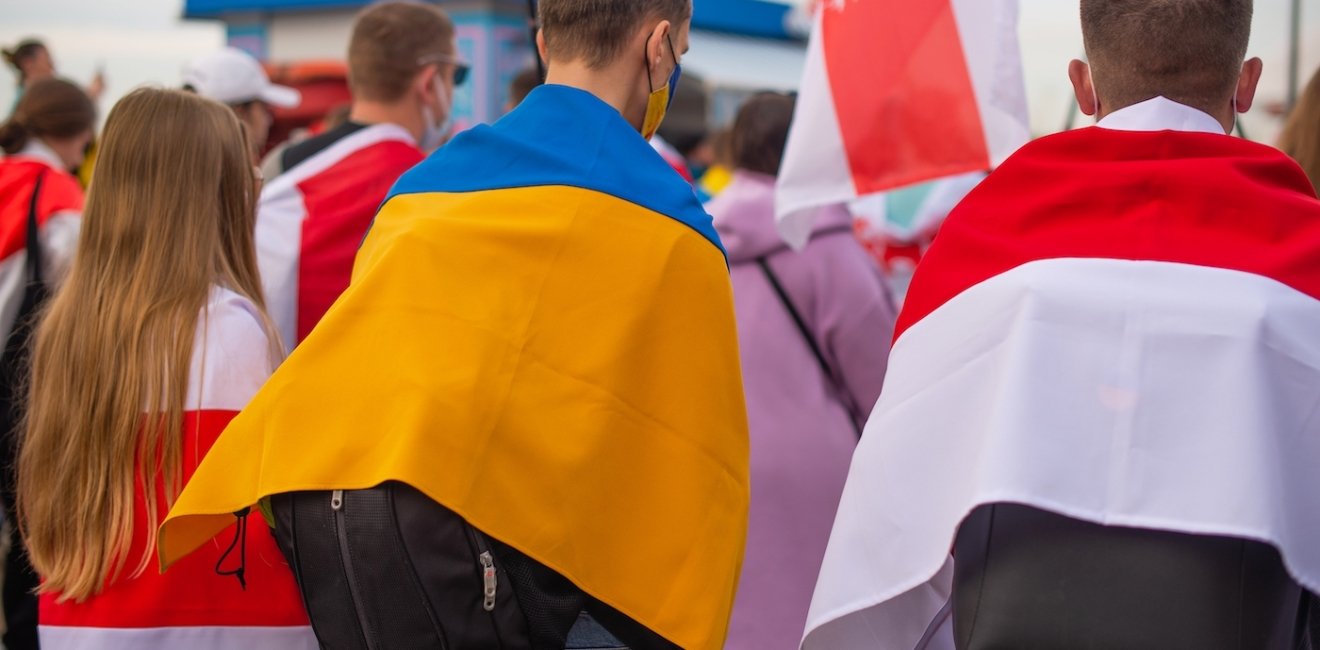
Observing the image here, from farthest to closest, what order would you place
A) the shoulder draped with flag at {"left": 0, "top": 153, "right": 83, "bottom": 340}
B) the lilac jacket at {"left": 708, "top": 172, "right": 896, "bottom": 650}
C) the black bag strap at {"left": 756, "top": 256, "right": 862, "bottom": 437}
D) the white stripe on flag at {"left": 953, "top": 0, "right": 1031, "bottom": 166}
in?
the black bag strap at {"left": 756, "top": 256, "right": 862, "bottom": 437}
the lilac jacket at {"left": 708, "top": 172, "right": 896, "bottom": 650}
the shoulder draped with flag at {"left": 0, "top": 153, "right": 83, "bottom": 340}
the white stripe on flag at {"left": 953, "top": 0, "right": 1031, "bottom": 166}

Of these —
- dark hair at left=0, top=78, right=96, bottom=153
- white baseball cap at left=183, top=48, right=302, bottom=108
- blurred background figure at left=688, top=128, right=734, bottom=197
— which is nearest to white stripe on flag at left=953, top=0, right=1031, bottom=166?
white baseball cap at left=183, top=48, right=302, bottom=108

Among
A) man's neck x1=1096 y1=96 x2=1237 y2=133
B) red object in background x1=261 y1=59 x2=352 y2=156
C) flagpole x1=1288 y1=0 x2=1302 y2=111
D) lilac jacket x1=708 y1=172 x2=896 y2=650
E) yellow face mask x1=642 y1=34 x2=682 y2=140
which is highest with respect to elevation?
man's neck x1=1096 y1=96 x2=1237 y2=133

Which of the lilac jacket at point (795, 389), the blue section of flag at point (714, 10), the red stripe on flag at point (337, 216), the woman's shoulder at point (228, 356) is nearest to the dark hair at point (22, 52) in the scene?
the red stripe on flag at point (337, 216)

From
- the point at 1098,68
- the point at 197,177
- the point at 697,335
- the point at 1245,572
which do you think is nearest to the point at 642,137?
the point at 697,335

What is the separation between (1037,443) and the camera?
210cm

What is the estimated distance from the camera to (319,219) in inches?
158

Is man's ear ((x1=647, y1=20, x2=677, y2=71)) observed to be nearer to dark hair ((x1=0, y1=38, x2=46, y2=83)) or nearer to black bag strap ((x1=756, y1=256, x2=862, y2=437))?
black bag strap ((x1=756, y1=256, x2=862, y2=437))

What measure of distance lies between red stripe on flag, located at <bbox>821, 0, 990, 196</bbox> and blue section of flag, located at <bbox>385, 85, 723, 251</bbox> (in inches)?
47.9

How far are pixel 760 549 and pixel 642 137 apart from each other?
1.86 metres

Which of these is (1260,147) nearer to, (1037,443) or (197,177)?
(1037,443)

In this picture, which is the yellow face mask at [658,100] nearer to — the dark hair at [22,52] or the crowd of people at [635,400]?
the crowd of people at [635,400]

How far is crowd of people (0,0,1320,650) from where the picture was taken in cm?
207

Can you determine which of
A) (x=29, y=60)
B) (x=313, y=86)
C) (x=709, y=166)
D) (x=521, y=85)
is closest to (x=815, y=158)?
(x=521, y=85)

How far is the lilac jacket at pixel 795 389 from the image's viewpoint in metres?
4.10
